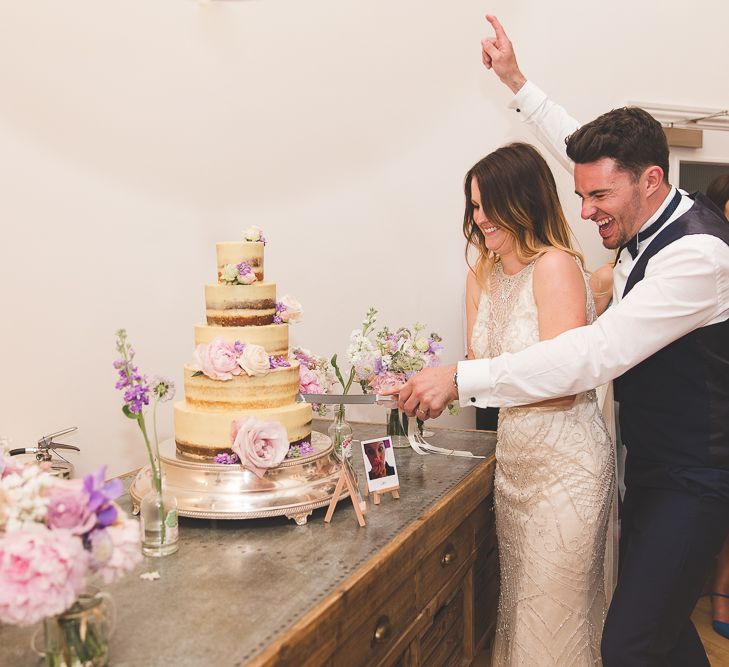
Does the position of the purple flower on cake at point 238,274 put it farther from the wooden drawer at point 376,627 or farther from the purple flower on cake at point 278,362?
the wooden drawer at point 376,627

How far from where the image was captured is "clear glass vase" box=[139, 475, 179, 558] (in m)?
1.51

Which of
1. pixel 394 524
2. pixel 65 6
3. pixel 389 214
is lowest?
pixel 394 524

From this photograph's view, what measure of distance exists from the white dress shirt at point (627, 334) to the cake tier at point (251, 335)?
1.68 ft

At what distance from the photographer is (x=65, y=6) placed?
2.24 metres

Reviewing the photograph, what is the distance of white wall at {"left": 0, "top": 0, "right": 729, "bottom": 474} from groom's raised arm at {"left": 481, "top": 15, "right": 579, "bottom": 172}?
63 centimetres

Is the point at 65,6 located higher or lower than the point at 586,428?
higher

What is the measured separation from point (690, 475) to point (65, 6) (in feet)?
7.77

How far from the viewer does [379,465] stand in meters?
1.81

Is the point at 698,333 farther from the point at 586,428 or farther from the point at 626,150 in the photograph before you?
the point at 626,150

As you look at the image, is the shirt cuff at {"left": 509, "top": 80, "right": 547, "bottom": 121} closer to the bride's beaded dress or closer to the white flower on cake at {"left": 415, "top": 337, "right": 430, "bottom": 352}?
the bride's beaded dress

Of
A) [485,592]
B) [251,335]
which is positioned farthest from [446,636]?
[251,335]

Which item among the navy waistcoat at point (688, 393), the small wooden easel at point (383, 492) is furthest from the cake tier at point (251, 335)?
the navy waistcoat at point (688, 393)

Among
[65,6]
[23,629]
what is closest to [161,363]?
[65,6]

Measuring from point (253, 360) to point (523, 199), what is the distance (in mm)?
926
